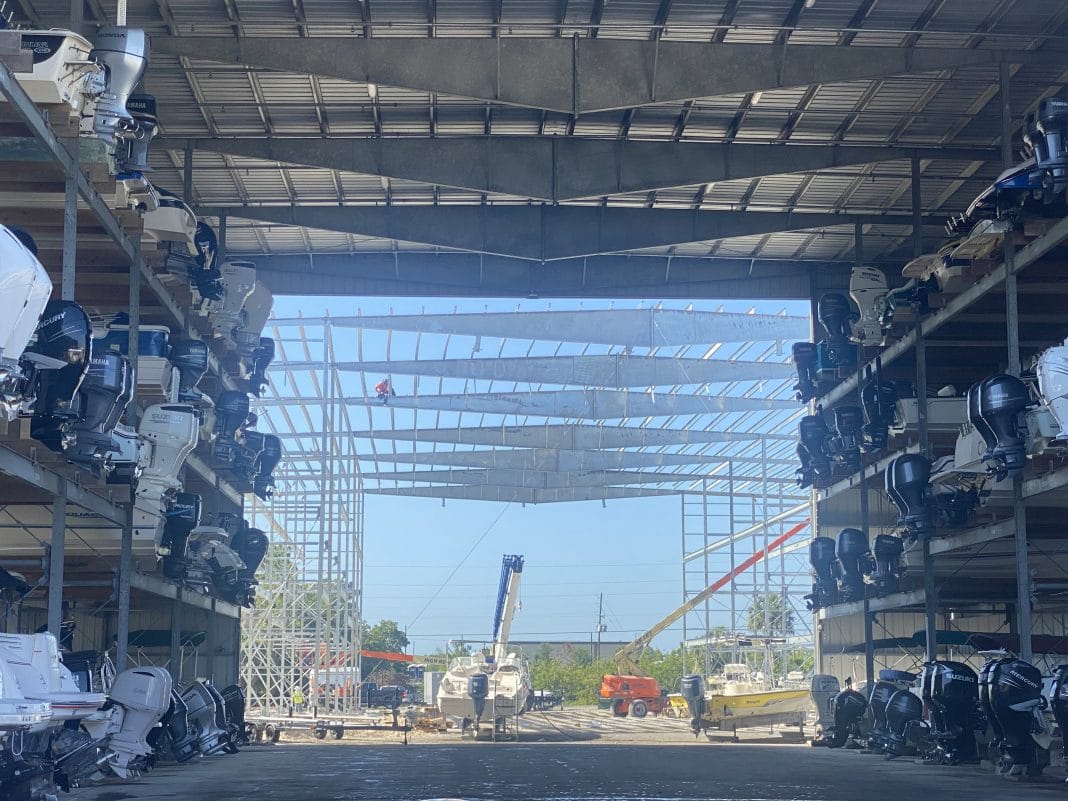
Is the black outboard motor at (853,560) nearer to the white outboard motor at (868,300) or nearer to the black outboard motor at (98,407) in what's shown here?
the white outboard motor at (868,300)

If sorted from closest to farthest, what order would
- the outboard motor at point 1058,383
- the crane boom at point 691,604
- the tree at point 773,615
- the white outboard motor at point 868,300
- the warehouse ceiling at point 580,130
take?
the outboard motor at point 1058,383 → the warehouse ceiling at point 580,130 → the white outboard motor at point 868,300 → the crane boom at point 691,604 → the tree at point 773,615

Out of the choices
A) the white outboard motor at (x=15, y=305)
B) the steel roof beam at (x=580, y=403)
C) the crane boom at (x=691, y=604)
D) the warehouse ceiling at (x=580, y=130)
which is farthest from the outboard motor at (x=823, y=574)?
the white outboard motor at (x=15, y=305)

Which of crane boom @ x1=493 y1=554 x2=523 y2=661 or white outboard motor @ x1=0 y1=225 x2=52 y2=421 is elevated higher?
white outboard motor @ x1=0 y1=225 x2=52 y2=421

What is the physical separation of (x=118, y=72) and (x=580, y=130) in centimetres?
1122

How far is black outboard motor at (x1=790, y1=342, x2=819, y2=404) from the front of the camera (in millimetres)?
35750

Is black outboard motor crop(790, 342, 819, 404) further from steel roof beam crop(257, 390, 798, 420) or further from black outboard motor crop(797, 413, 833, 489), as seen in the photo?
steel roof beam crop(257, 390, 798, 420)

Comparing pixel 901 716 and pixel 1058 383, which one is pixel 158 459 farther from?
pixel 1058 383

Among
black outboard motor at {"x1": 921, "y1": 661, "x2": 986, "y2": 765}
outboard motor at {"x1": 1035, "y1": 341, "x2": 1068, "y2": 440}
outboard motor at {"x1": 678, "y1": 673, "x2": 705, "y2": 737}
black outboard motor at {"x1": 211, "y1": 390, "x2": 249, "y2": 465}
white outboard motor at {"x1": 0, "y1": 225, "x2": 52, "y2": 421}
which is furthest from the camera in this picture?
outboard motor at {"x1": 678, "y1": 673, "x2": 705, "y2": 737}

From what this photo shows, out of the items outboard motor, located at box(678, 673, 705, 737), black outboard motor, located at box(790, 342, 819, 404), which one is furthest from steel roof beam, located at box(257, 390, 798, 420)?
black outboard motor, located at box(790, 342, 819, 404)

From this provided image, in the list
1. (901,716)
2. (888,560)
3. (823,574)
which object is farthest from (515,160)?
(823,574)

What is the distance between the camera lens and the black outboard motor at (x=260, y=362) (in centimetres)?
3462

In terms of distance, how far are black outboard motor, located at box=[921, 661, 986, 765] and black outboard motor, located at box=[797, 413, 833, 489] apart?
38.4 feet

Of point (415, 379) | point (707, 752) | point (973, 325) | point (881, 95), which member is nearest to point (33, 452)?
point (707, 752)

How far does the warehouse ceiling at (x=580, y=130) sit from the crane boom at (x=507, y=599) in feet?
46.7
